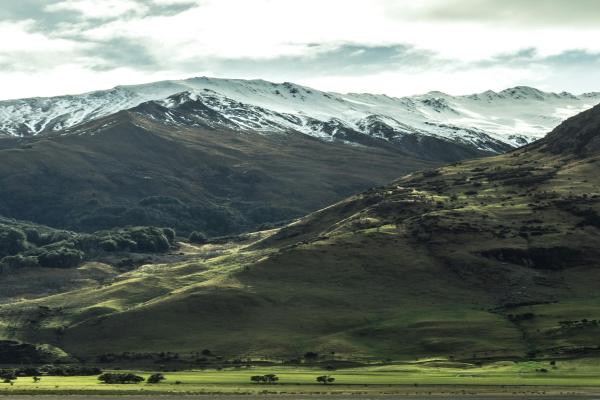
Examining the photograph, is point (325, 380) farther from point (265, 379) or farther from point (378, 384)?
point (265, 379)

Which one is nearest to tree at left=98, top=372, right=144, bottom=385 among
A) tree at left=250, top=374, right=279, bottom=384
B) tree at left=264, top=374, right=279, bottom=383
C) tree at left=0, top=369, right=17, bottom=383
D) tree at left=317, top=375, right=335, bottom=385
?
tree at left=0, top=369, right=17, bottom=383

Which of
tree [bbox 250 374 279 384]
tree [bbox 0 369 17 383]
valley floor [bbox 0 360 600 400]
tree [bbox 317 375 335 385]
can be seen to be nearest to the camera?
valley floor [bbox 0 360 600 400]

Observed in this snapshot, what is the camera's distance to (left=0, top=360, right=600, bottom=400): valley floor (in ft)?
420

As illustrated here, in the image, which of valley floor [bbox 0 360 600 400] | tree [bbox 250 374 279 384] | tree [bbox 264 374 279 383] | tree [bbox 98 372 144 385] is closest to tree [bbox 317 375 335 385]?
valley floor [bbox 0 360 600 400]

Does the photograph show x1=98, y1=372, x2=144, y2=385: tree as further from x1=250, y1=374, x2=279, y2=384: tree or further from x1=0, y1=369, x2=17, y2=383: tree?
x1=250, y1=374, x2=279, y2=384: tree

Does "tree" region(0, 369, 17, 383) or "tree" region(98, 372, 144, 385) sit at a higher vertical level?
"tree" region(98, 372, 144, 385)

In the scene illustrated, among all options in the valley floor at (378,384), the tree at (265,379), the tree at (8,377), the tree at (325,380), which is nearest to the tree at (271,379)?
the tree at (265,379)

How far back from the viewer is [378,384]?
459 ft

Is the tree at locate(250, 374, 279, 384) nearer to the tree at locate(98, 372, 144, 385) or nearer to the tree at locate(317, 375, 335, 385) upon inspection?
Answer: the tree at locate(317, 375, 335, 385)

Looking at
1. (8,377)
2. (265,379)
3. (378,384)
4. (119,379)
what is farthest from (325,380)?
(8,377)

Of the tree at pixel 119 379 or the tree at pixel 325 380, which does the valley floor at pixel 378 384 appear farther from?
the tree at pixel 119 379

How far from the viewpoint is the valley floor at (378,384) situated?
128 metres

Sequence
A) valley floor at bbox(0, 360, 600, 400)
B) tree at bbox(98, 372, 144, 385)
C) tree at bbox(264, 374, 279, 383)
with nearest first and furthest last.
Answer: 1. valley floor at bbox(0, 360, 600, 400)
2. tree at bbox(264, 374, 279, 383)
3. tree at bbox(98, 372, 144, 385)

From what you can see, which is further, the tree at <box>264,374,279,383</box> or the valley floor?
the tree at <box>264,374,279,383</box>
